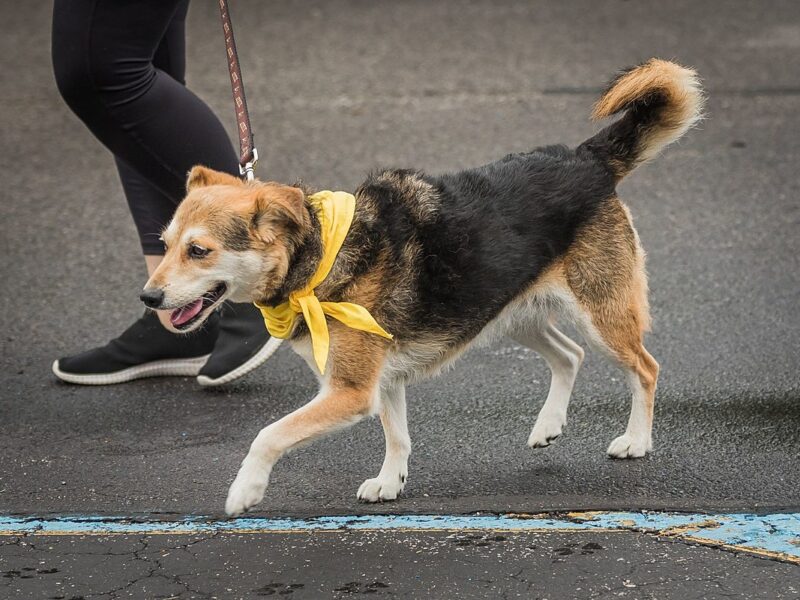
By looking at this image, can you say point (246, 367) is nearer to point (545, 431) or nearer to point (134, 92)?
point (134, 92)

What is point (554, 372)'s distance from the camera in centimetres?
464

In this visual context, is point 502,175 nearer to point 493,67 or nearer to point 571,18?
point 493,67

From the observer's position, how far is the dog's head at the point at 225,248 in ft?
12.2

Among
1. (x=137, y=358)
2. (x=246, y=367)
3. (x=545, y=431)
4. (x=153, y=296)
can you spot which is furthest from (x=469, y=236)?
(x=137, y=358)

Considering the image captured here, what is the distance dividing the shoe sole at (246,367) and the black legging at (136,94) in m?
0.59

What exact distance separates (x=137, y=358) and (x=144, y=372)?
0.08 meters

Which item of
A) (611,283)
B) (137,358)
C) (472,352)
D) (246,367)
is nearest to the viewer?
(611,283)

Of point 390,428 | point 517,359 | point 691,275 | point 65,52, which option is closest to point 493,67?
point 691,275

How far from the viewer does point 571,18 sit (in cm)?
1045

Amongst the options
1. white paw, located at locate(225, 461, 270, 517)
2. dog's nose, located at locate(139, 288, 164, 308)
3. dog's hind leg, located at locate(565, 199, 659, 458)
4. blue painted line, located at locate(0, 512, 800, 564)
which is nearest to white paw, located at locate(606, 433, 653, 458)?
dog's hind leg, located at locate(565, 199, 659, 458)

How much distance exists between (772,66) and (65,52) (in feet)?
19.8

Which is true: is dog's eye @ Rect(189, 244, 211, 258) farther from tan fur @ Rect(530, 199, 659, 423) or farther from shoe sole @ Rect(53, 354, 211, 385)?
shoe sole @ Rect(53, 354, 211, 385)

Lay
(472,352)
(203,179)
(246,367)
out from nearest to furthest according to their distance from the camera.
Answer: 1. (203,179)
2. (246,367)
3. (472,352)

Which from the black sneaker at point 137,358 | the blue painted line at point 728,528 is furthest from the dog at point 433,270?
the black sneaker at point 137,358
